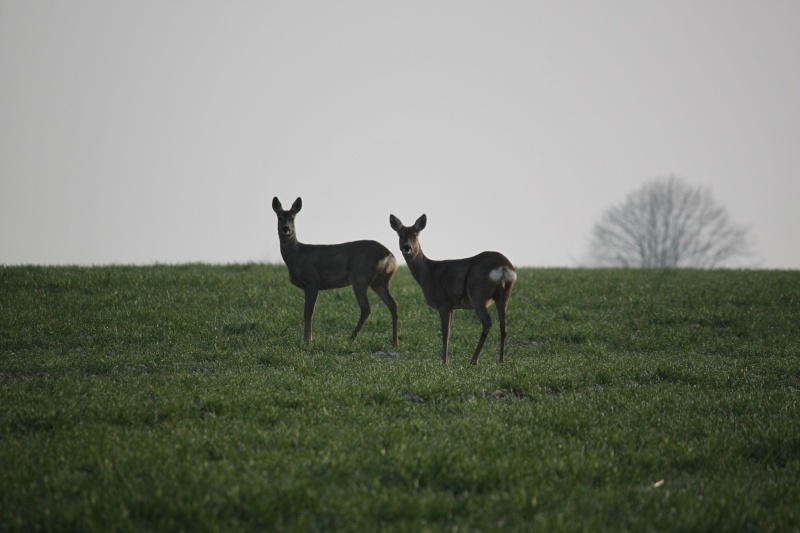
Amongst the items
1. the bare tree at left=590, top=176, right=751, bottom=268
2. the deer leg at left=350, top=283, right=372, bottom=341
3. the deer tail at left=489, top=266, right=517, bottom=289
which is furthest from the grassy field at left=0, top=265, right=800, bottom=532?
the bare tree at left=590, top=176, right=751, bottom=268

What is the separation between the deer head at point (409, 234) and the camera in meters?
13.7

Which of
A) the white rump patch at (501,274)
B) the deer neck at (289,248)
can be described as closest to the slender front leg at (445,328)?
the white rump patch at (501,274)

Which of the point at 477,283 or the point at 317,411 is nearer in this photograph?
the point at 317,411

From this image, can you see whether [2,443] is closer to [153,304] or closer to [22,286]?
[153,304]

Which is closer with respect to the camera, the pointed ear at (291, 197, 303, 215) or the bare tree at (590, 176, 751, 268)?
the pointed ear at (291, 197, 303, 215)

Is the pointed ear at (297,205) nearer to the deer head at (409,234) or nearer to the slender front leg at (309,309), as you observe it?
the slender front leg at (309,309)

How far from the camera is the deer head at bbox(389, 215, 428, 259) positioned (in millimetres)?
13672

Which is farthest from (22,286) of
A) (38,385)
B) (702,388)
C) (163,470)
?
(702,388)

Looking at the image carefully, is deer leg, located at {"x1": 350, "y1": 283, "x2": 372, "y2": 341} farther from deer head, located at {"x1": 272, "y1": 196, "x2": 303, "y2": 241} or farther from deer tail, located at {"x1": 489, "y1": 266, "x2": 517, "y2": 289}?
deer tail, located at {"x1": 489, "y1": 266, "x2": 517, "y2": 289}

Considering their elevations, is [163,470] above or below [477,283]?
below

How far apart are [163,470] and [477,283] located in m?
7.44

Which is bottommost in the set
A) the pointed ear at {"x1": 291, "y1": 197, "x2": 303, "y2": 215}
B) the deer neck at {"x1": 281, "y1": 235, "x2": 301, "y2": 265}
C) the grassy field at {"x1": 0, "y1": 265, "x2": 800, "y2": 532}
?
the grassy field at {"x1": 0, "y1": 265, "x2": 800, "y2": 532}

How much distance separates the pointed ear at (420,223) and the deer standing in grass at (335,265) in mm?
1612

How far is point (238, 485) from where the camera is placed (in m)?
6.38
